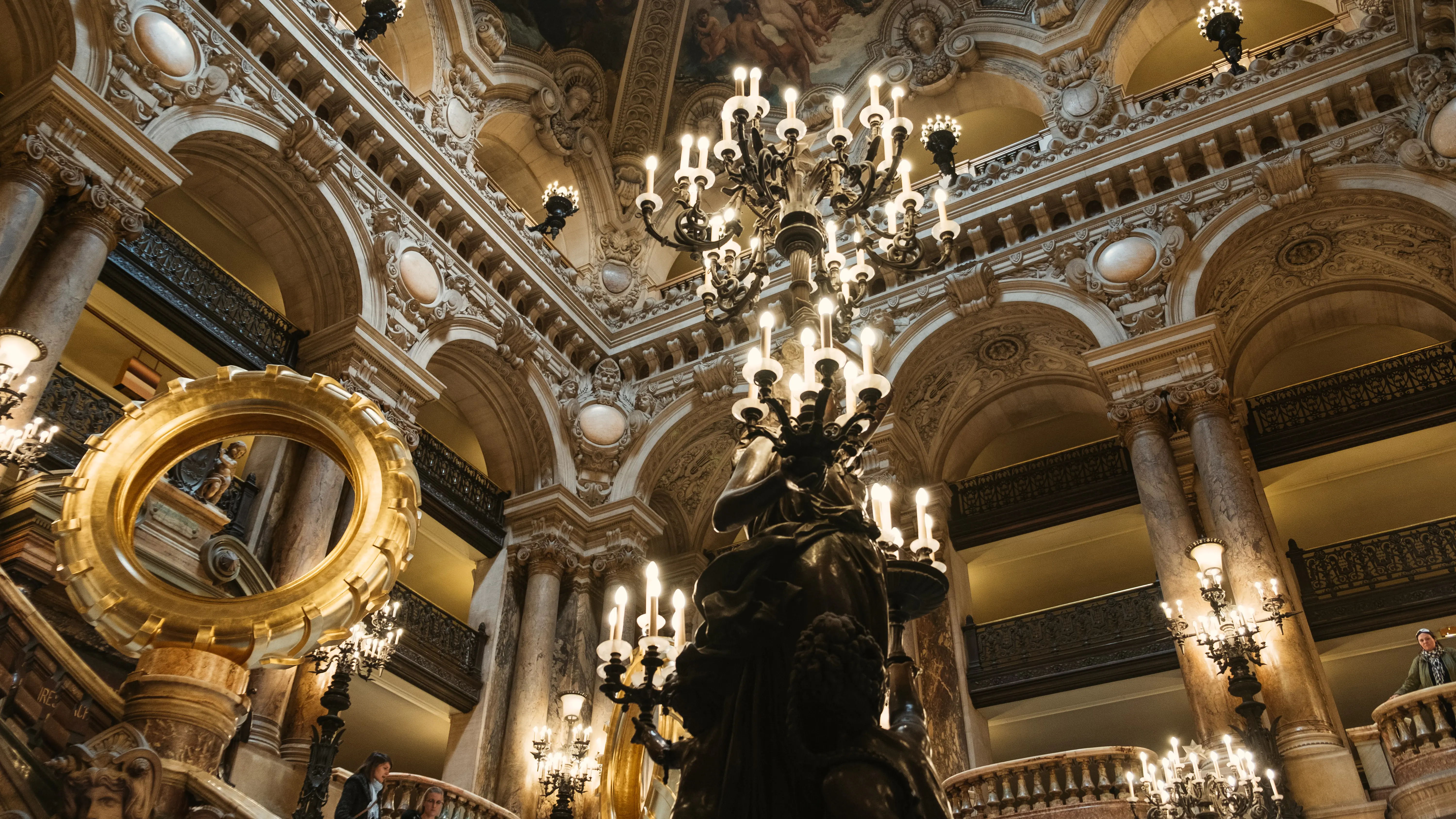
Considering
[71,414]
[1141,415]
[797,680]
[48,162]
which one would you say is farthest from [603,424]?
[797,680]

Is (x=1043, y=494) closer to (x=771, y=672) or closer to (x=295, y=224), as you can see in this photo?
(x=295, y=224)

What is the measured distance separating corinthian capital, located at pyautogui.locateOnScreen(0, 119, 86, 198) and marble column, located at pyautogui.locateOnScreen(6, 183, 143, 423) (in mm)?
149

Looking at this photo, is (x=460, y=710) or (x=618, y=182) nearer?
(x=460, y=710)

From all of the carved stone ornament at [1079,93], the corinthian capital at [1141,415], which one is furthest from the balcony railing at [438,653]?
the carved stone ornament at [1079,93]

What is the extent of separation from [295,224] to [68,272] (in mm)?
3195

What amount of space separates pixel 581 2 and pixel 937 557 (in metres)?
9.67

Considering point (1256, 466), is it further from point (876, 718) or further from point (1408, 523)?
point (876, 718)

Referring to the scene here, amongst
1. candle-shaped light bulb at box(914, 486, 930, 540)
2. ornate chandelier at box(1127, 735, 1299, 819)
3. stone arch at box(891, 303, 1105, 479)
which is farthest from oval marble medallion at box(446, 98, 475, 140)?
ornate chandelier at box(1127, 735, 1299, 819)

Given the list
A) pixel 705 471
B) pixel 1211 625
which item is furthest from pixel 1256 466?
pixel 705 471

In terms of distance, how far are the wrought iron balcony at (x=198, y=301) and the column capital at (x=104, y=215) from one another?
0.74 metres

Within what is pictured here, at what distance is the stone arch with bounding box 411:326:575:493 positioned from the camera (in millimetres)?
12680

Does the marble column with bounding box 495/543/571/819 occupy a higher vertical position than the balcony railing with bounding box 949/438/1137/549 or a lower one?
lower

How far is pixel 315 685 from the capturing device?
895 centimetres

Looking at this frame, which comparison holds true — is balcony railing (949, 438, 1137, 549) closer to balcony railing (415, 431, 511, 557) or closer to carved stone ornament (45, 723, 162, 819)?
balcony railing (415, 431, 511, 557)
